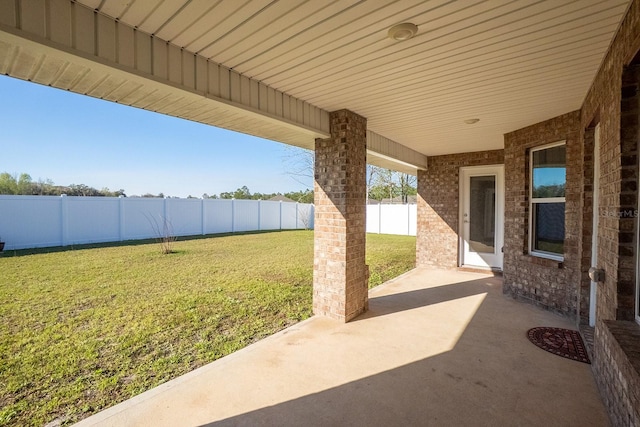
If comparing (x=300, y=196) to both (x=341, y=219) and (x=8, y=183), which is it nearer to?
(x=8, y=183)

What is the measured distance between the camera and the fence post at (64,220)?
1059 centimetres

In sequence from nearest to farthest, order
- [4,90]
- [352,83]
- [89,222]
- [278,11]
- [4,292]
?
[278,11]
[352,83]
[4,292]
[89,222]
[4,90]

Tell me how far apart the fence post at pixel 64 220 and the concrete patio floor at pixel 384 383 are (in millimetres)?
11275

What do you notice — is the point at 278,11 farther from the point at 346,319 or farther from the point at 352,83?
the point at 346,319

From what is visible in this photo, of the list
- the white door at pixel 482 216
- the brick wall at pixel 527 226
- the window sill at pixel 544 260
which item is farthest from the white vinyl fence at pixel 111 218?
the window sill at pixel 544 260

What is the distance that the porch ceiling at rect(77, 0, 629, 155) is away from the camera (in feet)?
6.21

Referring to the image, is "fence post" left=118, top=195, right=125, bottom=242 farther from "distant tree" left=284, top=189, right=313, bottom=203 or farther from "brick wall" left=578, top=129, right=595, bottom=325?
"distant tree" left=284, top=189, right=313, bottom=203

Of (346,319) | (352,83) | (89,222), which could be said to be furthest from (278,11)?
(89,222)

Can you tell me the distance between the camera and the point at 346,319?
393 centimetres

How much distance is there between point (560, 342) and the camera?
338cm

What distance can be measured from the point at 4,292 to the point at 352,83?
21.8 feet

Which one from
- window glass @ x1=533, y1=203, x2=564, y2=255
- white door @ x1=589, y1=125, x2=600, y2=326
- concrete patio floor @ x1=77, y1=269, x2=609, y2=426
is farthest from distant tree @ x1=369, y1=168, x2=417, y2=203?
concrete patio floor @ x1=77, y1=269, x2=609, y2=426

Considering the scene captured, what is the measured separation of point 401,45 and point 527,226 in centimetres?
413

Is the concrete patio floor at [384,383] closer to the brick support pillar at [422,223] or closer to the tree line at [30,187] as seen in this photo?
the brick support pillar at [422,223]
